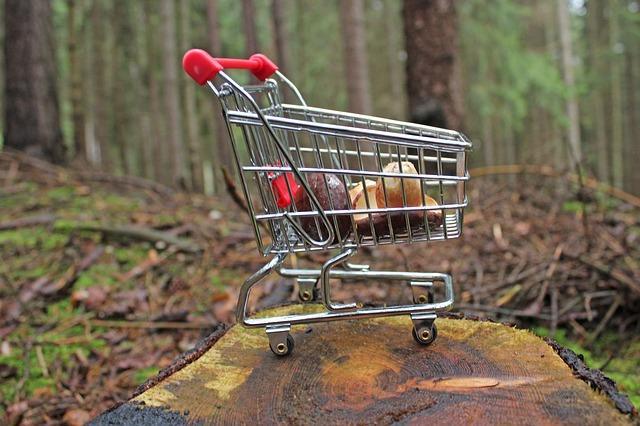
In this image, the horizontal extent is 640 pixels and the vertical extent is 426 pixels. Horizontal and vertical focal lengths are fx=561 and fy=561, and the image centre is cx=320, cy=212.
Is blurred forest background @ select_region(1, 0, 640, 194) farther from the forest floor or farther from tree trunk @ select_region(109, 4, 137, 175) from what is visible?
the forest floor

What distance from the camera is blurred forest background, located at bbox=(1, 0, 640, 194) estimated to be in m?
6.93

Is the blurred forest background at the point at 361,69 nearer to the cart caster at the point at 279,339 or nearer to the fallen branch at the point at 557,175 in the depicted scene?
the fallen branch at the point at 557,175

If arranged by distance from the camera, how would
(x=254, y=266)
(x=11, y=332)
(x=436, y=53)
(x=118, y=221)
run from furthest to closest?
(x=436, y=53), (x=118, y=221), (x=254, y=266), (x=11, y=332)

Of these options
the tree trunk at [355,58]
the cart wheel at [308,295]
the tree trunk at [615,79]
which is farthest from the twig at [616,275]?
the tree trunk at [615,79]

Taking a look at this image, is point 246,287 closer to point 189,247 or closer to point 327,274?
point 327,274

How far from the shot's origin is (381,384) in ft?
5.16

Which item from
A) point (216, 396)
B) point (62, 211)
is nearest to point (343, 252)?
point (216, 396)

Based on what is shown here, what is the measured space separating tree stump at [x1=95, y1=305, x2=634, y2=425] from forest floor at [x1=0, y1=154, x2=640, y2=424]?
1124 mm

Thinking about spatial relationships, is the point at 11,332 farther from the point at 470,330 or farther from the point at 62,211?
the point at 470,330

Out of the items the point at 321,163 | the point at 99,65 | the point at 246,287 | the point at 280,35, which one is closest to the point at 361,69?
the point at 280,35

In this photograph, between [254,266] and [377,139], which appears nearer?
[377,139]

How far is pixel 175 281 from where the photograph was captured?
417 cm

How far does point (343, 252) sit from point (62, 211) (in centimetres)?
423

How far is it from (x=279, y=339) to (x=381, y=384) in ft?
1.25
